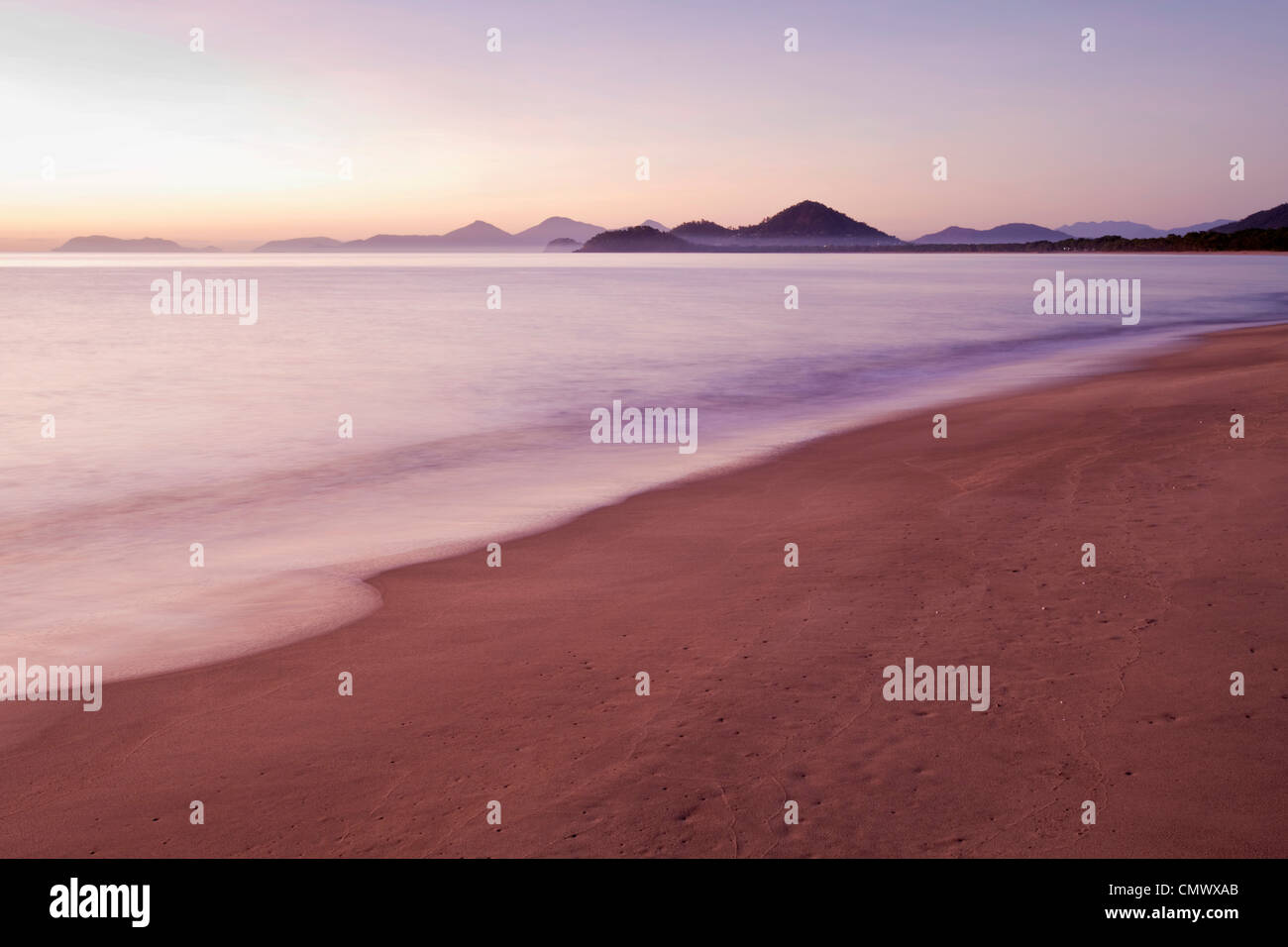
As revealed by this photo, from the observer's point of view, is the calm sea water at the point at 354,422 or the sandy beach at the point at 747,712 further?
the calm sea water at the point at 354,422

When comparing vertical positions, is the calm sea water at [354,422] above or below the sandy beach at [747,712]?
above

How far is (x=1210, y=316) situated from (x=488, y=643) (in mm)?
40870

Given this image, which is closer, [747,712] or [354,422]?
[747,712]

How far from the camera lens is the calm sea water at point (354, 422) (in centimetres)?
800

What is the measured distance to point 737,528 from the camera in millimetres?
8883

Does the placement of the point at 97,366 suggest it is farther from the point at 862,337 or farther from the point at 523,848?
the point at 523,848

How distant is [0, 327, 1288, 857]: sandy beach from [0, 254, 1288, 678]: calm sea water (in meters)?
1.33

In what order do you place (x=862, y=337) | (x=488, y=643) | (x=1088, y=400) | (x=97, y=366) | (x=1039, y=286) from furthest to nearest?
(x=1039, y=286) < (x=862, y=337) < (x=97, y=366) < (x=1088, y=400) < (x=488, y=643)

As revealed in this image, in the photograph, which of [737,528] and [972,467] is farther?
[972,467]

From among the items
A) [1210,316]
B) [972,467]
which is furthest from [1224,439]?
[1210,316]

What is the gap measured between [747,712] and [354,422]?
14961 mm

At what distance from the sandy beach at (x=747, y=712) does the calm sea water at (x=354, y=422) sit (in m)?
1.33

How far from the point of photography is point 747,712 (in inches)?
198
